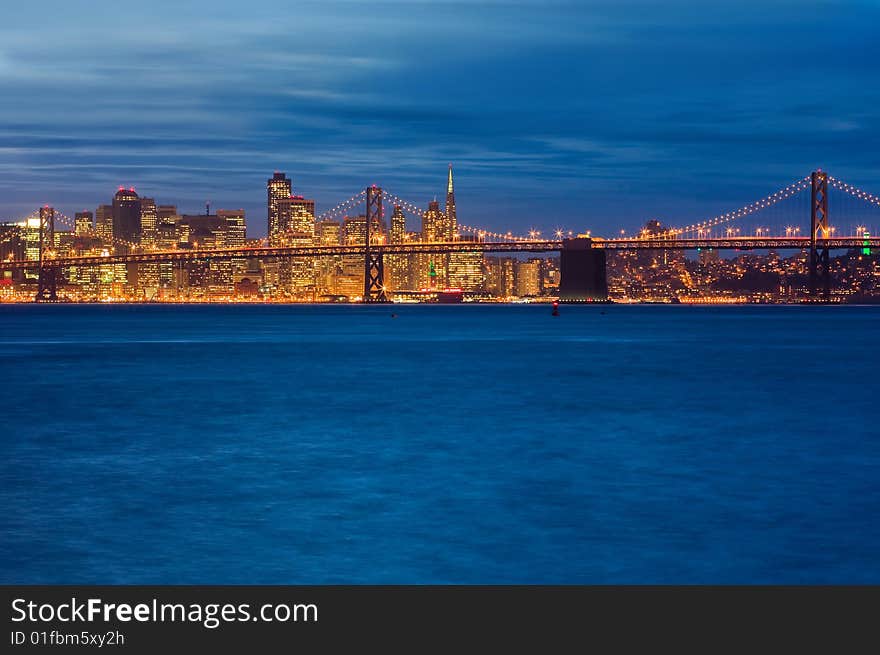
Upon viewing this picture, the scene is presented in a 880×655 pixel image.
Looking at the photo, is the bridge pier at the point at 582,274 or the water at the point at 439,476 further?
the bridge pier at the point at 582,274

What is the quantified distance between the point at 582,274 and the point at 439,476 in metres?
102

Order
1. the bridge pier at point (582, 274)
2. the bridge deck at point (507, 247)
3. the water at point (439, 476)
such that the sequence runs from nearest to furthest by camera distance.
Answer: the water at point (439, 476), the bridge deck at point (507, 247), the bridge pier at point (582, 274)

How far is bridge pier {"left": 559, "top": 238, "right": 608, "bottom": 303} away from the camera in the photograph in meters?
115

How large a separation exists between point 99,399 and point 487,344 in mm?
33657

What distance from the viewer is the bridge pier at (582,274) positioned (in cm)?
11474

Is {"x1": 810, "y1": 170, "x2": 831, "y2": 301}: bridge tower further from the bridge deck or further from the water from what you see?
the water

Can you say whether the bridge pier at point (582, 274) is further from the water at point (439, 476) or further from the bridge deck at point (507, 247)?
the water at point (439, 476)

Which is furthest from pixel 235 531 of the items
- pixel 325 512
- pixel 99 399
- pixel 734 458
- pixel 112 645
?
pixel 99 399

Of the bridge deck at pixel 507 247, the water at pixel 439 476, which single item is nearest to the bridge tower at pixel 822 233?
the bridge deck at pixel 507 247

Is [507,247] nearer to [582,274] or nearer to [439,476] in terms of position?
[582,274]

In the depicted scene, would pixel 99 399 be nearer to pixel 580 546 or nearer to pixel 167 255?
pixel 580 546

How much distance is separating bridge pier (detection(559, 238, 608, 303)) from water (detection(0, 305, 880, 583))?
244 ft

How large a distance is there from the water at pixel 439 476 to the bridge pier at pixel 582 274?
74.4m

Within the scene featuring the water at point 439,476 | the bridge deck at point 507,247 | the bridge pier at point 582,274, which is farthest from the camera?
the bridge pier at point 582,274
